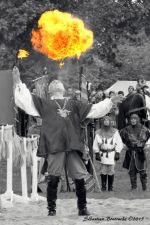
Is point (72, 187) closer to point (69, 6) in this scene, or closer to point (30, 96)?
point (30, 96)

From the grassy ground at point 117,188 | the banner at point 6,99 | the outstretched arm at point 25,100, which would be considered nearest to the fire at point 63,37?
the grassy ground at point 117,188

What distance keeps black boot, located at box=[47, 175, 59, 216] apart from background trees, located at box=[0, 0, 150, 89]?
15053 mm

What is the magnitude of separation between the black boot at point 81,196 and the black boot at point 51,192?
26 centimetres

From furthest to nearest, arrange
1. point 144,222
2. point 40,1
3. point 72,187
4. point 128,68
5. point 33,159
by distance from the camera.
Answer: point 128,68, point 40,1, point 72,187, point 33,159, point 144,222

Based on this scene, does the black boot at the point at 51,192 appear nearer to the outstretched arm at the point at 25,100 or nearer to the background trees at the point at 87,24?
the outstretched arm at the point at 25,100

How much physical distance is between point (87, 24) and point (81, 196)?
54.6 ft

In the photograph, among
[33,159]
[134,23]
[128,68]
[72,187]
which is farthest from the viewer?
[128,68]

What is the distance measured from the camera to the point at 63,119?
884 cm

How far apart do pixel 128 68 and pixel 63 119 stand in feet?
87.4

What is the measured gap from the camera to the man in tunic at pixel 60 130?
8.81 meters

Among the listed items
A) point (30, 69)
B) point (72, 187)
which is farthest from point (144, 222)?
point (30, 69)

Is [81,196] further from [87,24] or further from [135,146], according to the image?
[87,24]

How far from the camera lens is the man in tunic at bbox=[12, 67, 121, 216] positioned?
8.81 meters

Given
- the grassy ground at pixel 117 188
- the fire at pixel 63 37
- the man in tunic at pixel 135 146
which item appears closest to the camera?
the grassy ground at pixel 117 188
